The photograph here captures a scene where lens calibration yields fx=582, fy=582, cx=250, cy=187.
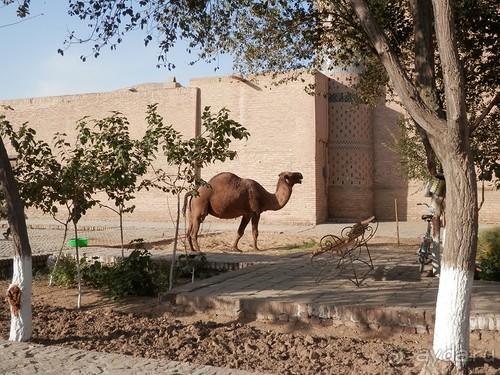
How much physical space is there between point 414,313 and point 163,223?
19.8 meters

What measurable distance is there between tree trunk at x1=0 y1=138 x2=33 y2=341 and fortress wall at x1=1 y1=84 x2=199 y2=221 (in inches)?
737

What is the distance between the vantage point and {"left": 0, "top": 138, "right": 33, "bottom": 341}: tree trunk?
16.6 feet

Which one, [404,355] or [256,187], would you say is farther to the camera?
[256,187]

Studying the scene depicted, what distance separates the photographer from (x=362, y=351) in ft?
15.4

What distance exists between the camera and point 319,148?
2314 cm

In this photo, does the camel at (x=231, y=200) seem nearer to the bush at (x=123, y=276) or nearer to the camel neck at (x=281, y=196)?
the camel neck at (x=281, y=196)

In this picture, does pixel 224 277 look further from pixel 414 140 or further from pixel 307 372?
pixel 414 140

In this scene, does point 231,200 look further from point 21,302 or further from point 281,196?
point 21,302

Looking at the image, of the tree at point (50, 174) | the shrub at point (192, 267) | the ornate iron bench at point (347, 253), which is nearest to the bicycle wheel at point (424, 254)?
the ornate iron bench at point (347, 253)

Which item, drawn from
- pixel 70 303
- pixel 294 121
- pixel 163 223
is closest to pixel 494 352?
pixel 70 303

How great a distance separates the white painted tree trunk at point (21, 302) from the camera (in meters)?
5.04

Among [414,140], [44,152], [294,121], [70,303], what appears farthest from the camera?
[294,121]

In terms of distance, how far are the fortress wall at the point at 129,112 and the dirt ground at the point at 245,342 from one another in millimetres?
18068

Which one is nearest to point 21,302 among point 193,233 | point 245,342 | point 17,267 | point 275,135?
point 17,267
